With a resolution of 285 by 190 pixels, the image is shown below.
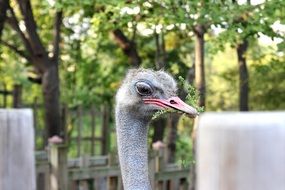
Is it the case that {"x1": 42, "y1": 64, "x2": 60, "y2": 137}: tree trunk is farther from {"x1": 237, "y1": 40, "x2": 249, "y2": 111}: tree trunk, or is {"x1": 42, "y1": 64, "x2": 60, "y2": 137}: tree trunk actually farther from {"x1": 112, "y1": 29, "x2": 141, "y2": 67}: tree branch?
{"x1": 237, "y1": 40, "x2": 249, "y2": 111}: tree trunk

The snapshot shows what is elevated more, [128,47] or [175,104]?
[128,47]

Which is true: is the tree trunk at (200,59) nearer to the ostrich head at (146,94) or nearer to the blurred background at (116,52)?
the blurred background at (116,52)

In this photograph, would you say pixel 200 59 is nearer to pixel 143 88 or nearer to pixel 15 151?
pixel 143 88

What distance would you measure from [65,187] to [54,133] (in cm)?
405

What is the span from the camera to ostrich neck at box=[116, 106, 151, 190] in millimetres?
4152

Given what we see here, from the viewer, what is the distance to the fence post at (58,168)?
7715mm

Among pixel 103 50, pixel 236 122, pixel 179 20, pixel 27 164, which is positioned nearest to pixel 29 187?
pixel 27 164

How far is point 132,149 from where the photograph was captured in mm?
4223

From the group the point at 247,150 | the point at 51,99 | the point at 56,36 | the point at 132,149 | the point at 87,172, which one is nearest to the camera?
the point at 247,150

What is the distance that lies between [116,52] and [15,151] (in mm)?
12498

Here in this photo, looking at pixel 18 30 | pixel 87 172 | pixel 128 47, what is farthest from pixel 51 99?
pixel 87 172

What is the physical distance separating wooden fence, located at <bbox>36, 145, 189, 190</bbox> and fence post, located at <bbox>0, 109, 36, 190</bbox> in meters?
6.11

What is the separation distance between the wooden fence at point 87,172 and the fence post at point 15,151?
6.11m

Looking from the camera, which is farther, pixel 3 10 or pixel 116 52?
pixel 116 52
